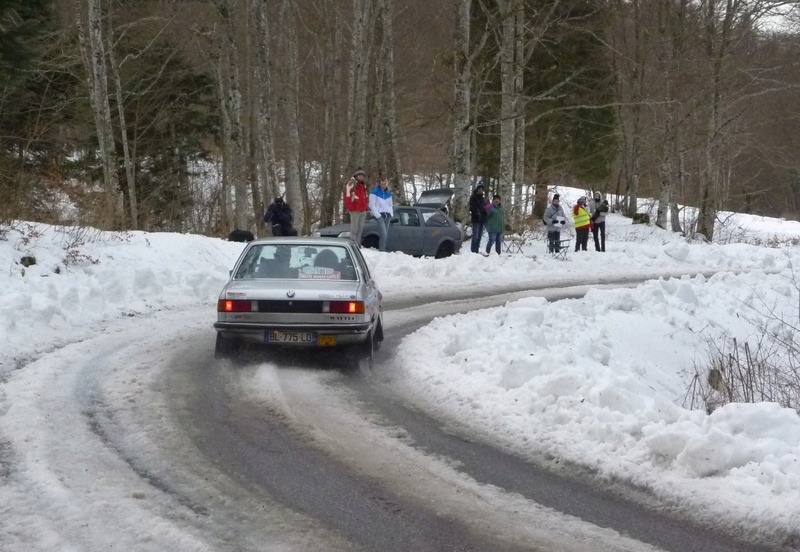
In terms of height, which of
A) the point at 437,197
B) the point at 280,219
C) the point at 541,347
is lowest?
the point at 541,347

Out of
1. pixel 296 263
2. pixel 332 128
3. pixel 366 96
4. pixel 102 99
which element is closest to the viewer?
pixel 296 263

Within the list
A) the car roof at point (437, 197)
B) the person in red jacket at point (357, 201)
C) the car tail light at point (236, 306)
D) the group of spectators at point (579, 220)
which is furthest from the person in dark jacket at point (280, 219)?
the car roof at point (437, 197)

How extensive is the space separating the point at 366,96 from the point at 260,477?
22542mm

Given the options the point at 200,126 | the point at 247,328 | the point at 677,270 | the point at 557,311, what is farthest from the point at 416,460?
the point at 200,126

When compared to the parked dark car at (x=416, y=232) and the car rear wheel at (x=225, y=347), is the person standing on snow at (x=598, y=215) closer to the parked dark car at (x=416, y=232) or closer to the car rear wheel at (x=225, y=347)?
the parked dark car at (x=416, y=232)

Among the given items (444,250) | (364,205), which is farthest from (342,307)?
(444,250)

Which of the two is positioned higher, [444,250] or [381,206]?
[381,206]

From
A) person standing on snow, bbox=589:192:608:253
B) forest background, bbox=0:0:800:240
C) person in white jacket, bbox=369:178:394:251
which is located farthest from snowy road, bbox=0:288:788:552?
person standing on snow, bbox=589:192:608:253

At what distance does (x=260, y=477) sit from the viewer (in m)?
5.51

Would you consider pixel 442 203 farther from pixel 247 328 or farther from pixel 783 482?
pixel 783 482

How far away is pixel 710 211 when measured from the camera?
31422mm

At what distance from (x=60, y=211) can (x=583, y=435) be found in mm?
13876

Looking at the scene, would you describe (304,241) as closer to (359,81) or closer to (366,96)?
(359,81)

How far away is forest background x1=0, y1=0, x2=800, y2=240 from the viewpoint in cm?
2219
